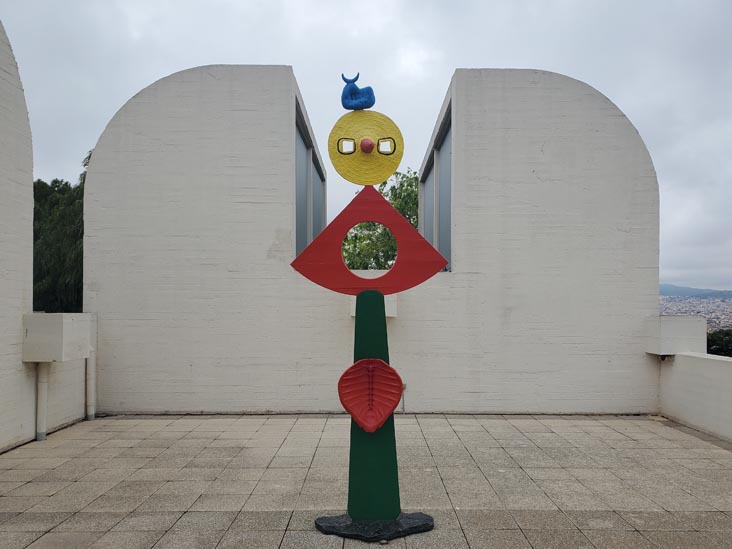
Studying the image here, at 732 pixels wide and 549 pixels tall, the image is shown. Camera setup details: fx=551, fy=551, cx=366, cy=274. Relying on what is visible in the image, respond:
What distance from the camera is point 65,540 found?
13.4ft

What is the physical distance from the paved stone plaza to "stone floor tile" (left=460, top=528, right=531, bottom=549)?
0.01m

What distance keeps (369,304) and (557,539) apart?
2247mm

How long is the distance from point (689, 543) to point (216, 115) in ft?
26.4

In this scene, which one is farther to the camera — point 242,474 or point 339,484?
point 242,474

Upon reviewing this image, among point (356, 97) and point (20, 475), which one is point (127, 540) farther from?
point (356, 97)

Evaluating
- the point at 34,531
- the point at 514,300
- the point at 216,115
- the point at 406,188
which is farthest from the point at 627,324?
the point at 406,188

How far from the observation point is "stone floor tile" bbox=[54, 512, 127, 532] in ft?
14.1

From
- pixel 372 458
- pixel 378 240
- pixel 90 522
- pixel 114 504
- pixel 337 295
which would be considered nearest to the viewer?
pixel 372 458

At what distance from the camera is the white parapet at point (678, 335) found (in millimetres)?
8328

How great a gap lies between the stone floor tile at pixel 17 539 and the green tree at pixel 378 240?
14170mm

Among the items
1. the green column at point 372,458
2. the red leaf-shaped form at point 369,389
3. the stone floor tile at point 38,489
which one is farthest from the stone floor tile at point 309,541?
the stone floor tile at point 38,489

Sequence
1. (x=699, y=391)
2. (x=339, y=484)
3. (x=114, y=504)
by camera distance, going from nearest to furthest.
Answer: (x=114, y=504), (x=339, y=484), (x=699, y=391)

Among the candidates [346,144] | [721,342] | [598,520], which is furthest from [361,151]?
[721,342]

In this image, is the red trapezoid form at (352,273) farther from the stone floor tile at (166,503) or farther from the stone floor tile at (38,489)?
the stone floor tile at (38,489)
